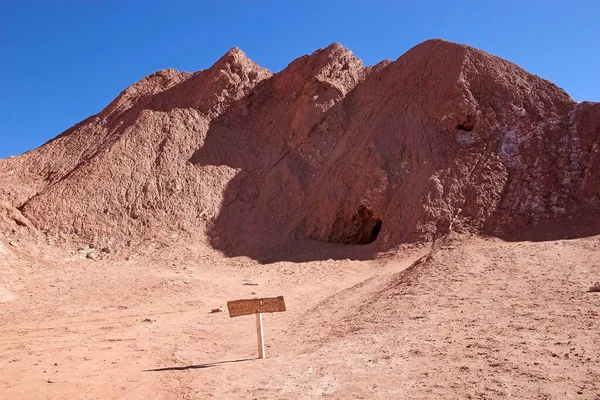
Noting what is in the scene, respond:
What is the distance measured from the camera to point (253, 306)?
23.9 ft

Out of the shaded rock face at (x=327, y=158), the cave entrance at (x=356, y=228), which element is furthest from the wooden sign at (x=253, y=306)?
the cave entrance at (x=356, y=228)

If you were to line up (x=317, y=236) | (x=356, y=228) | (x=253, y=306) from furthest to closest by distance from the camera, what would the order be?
(x=356, y=228), (x=317, y=236), (x=253, y=306)

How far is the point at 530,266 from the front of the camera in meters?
10.1

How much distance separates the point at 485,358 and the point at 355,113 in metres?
20.6

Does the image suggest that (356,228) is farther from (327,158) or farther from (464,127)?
(464,127)

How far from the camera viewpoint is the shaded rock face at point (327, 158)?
17844 millimetres

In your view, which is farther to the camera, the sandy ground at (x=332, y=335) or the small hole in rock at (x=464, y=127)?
the small hole in rock at (x=464, y=127)

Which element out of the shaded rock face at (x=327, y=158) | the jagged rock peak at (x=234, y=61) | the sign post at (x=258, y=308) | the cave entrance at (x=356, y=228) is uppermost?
the jagged rock peak at (x=234, y=61)

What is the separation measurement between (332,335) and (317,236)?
12163 millimetres

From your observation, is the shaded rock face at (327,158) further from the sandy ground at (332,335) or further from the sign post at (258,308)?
the sign post at (258,308)

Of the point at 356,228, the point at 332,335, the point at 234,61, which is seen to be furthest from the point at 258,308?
the point at 234,61

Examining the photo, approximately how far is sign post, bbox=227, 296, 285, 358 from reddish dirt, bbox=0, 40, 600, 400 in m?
0.37

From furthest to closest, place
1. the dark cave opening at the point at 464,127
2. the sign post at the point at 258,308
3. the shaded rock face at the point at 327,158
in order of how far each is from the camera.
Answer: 1. the dark cave opening at the point at 464,127
2. the shaded rock face at the point at 327,158
3. the sign post at the point at 258,308

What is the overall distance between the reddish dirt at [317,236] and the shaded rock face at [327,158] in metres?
0.09
